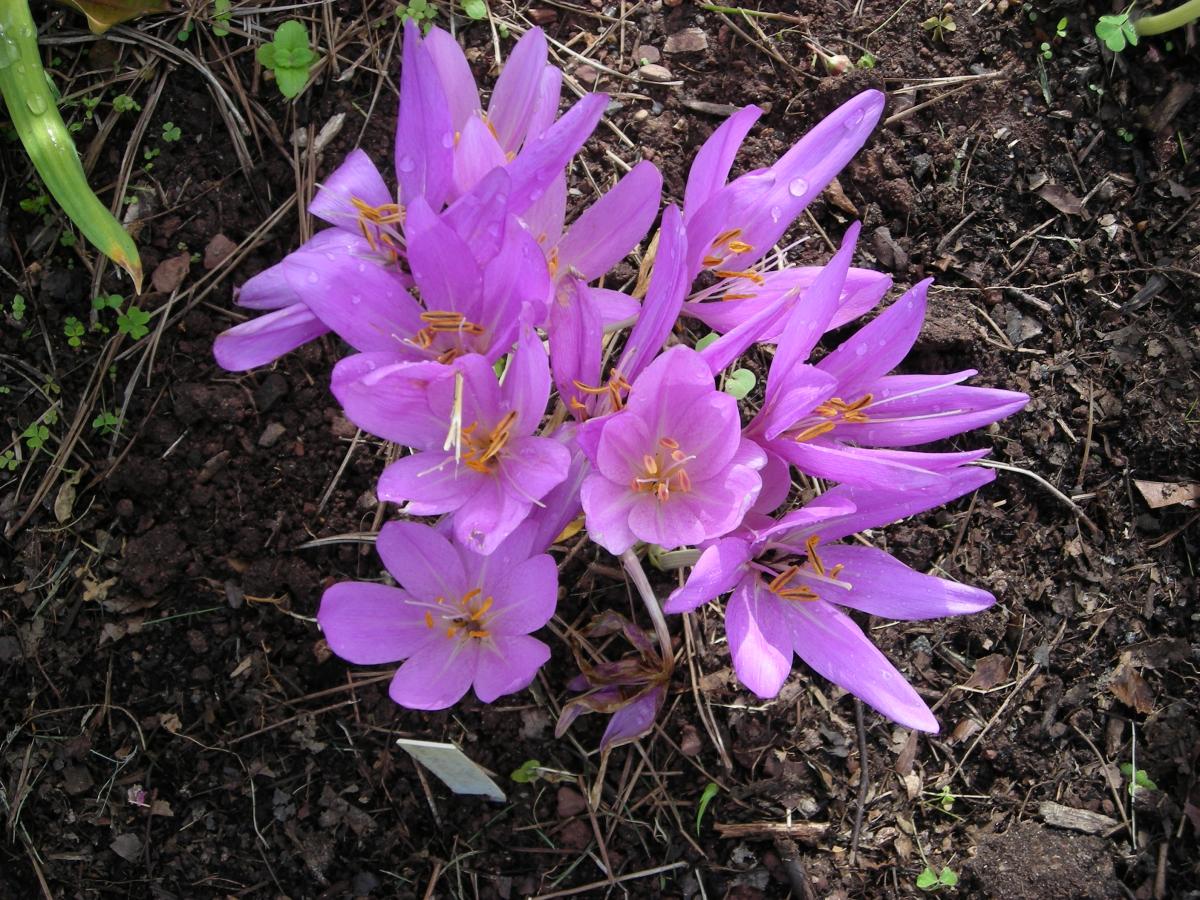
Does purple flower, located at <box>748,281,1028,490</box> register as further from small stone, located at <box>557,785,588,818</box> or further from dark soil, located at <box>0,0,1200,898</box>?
small stone, located at <box>557,785,588,818</box>

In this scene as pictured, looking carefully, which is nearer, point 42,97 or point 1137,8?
point 42,97

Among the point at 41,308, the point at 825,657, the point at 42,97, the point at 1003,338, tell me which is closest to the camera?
the point at 825,657

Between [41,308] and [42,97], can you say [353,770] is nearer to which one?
[41,308]

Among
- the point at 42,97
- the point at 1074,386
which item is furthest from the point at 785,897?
the point at 42,97

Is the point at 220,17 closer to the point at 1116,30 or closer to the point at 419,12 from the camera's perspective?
the point at 419,12

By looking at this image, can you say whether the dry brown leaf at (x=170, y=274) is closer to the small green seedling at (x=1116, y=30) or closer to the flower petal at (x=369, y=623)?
the flower petal at (x=369, y=623)

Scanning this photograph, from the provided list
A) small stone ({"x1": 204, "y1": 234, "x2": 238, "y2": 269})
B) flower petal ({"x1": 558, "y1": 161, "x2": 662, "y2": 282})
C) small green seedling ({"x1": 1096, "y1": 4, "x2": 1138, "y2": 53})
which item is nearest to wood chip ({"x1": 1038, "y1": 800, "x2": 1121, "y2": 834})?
flower petal ({"x1": 558, "y1": 161, "x2": 662, "y2": 282})

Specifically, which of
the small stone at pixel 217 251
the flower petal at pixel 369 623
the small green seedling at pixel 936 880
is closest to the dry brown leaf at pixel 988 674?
the small green seedling at pixel 936 880
